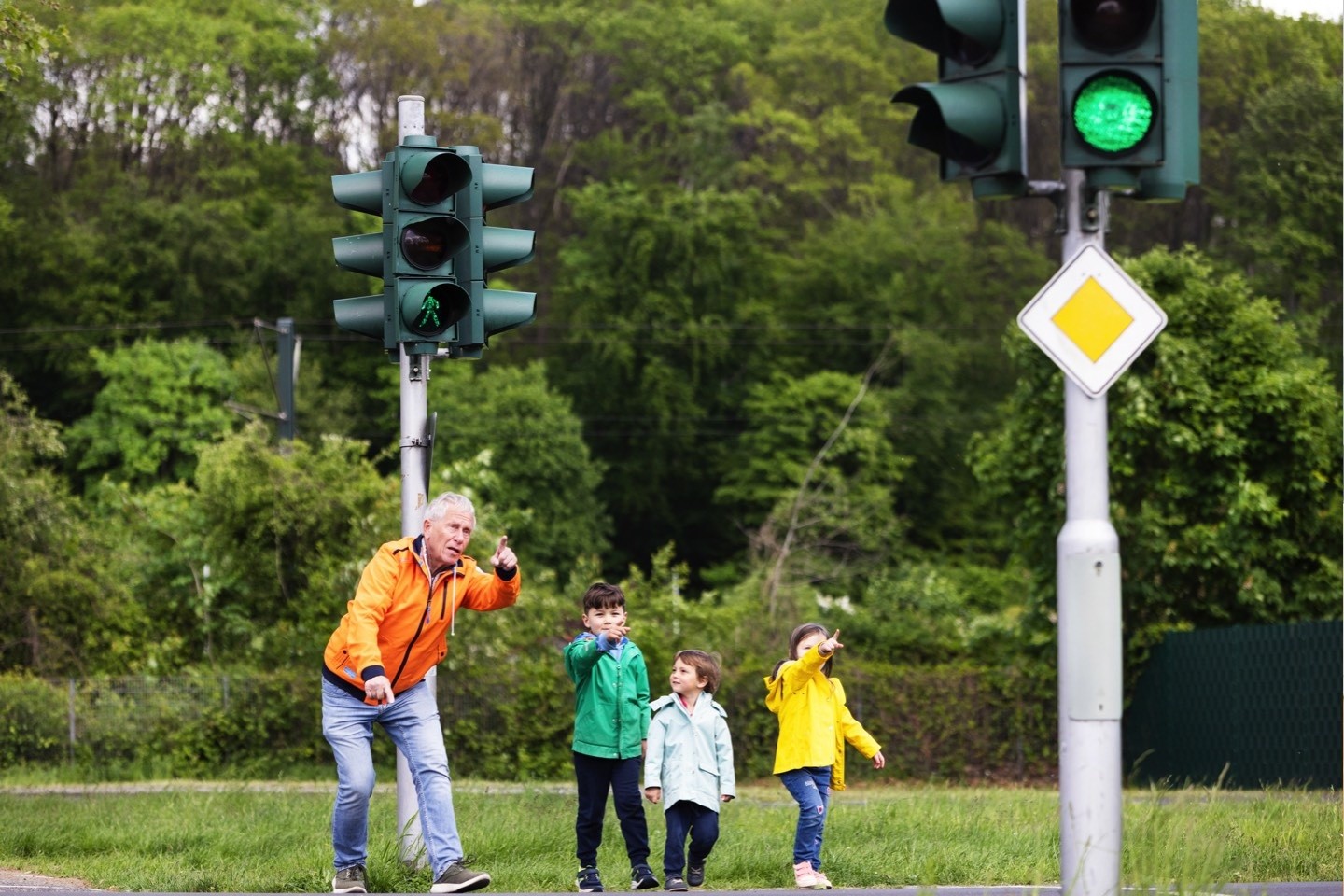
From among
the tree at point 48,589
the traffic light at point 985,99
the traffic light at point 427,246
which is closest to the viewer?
the traffic light at point 985,99

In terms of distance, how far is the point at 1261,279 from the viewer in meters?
53.6

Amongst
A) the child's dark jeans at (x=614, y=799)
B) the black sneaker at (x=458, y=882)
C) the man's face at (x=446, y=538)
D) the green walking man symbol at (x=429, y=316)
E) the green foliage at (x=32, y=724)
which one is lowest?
the green foliage at (x=32, y=724)

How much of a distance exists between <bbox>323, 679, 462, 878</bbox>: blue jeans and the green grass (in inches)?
22.1

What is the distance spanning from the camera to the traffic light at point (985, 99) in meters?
6.34

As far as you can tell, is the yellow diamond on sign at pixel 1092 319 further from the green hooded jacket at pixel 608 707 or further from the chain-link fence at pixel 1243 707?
the chain-link fence at pixel 1243 707

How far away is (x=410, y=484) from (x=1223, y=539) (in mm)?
19605

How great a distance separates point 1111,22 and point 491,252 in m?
4.87

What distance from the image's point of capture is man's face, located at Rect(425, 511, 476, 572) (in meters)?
8.98

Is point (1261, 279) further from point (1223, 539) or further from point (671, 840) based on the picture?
point (671, 840)

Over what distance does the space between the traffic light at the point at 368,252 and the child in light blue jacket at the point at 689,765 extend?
232cm

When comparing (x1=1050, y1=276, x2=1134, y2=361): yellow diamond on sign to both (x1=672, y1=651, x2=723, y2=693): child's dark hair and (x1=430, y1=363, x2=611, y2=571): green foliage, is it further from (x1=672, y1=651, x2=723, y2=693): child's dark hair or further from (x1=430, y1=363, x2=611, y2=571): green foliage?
(x1=430, y1=363, x2=611, y2=571): green foliage

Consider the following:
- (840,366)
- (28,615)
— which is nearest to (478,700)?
(28,615)

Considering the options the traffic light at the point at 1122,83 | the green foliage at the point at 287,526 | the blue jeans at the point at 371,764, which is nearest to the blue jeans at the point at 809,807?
the blue jeans at the point at 371,764

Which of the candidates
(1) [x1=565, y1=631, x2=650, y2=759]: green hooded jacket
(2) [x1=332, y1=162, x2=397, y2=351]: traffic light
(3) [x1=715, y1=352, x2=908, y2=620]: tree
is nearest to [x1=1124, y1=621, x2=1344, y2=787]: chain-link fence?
(1) [x1=565, y1=631, x2=650, y2=759]: green hooded jacket
